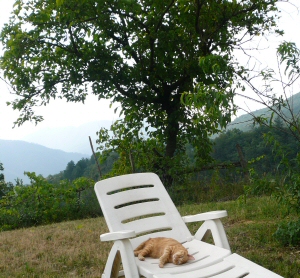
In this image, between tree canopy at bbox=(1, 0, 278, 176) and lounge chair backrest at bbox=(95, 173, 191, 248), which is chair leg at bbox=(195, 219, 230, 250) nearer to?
lounge chair backrest at bbox=(95, 173, 191, 248)

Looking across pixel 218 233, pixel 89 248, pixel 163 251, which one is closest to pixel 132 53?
pixel 89 248

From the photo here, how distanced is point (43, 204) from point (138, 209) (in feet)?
18.3

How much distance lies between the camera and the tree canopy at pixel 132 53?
10258 mm

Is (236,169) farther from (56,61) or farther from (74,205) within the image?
(56,61)

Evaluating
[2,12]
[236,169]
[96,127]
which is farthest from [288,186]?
[2,12]

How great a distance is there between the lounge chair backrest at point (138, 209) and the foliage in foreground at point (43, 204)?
518 centimetres

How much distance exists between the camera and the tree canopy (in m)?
10.3

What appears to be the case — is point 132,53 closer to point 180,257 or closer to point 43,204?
point 43,204

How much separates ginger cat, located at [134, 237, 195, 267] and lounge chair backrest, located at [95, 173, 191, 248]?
0.68 feet

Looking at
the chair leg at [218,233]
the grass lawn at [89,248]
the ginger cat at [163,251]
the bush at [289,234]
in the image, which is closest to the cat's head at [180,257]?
the ginger cat at [163,251]

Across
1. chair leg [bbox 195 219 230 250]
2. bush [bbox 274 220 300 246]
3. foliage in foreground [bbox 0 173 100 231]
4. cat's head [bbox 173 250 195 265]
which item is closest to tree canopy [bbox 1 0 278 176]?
foliage in foreground [bbox 0 173 100 231]

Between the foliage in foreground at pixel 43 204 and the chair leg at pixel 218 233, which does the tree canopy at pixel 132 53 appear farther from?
the chair leg at pixel 218 233

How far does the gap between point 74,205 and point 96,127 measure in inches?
135

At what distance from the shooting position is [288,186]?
3.97 metres
